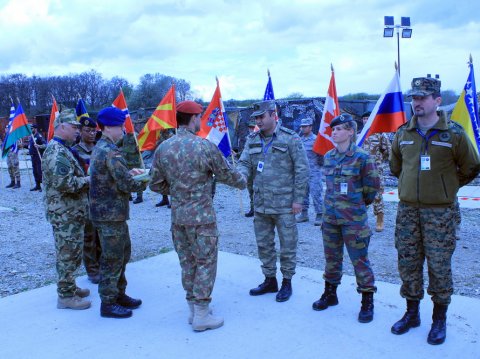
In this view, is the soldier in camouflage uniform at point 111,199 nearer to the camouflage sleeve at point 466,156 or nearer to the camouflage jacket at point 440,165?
the camouflage jacket at point 440,165

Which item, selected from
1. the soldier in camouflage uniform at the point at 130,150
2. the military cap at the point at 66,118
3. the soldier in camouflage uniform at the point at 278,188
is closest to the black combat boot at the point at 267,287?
the soldier in camouflage uniform at the point at 278,188

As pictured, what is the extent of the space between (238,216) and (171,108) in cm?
256

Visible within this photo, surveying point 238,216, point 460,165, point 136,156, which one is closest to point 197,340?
point 460,165

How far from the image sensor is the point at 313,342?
3.42 metres

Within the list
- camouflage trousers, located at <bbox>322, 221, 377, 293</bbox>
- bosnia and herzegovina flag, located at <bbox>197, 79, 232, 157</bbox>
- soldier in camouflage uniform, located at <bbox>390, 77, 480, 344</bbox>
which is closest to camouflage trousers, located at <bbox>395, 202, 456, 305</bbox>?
soldier in camouflage uniform, located at <bbox>390, 77, 480, 344</bbox>

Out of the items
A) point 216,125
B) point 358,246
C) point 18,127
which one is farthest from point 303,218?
point 18,127

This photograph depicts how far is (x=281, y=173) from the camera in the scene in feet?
14.1

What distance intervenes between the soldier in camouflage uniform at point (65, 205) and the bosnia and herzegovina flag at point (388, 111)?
301 centimetres

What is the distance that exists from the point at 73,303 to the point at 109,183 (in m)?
1.24

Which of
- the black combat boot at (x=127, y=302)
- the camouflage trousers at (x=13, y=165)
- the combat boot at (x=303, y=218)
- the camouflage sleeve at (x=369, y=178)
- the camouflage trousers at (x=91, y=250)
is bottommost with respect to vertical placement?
the combat boot at (x=303, y=218)

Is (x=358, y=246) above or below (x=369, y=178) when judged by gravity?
below

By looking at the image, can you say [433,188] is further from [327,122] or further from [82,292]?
[327,122]

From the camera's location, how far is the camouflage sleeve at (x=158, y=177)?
3739mm

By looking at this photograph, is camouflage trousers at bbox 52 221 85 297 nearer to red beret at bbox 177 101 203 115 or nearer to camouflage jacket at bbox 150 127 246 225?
camouflage jacket at bbox 150 127 246 225
